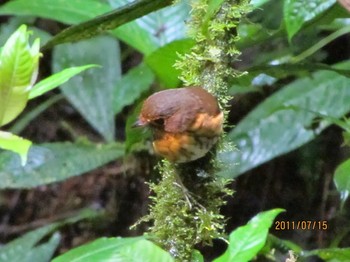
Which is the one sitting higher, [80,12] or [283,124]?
[80,12]

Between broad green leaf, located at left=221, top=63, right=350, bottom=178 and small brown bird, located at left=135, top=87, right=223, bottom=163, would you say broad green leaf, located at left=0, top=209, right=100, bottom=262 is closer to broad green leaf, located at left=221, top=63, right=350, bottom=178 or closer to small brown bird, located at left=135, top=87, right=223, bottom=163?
broad green leaf, located at left=221, top=63, right=350, bottom=178

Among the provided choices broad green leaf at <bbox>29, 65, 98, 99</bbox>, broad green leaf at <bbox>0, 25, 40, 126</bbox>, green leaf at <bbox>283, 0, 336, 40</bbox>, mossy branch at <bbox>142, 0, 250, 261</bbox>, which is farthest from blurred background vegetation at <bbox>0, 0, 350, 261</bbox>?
broad green leaf at <bbox>0, 25, 40, 126</bbox>

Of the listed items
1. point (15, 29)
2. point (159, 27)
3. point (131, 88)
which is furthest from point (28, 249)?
point (15, 29)

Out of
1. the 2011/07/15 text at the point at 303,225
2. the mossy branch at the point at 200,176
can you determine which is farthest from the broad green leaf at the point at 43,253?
the mossy branch at the point at 200,176

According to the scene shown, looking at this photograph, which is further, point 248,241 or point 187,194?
point 187,194

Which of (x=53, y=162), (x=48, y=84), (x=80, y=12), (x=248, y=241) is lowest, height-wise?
(x=53, y=162)

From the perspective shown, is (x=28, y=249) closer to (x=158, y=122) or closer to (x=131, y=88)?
(x=131, y=88)

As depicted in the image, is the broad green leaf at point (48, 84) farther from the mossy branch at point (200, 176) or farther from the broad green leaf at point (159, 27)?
the broad green leaf at point (159, 27)
